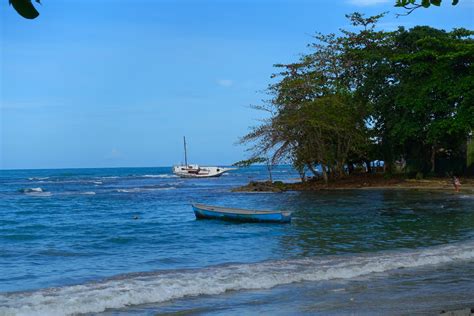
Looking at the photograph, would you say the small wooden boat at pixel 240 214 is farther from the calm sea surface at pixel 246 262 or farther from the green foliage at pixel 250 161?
the green foliage at pixel 250 161

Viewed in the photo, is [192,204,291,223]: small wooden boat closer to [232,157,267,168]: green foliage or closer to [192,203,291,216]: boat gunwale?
[192,203,291,216]: boat gunwale

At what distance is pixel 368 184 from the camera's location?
126ft

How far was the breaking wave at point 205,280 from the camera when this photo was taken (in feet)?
31.8

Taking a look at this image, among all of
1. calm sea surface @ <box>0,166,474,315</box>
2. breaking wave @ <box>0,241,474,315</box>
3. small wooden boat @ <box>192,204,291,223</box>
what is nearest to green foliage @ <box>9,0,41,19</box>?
calm sea surface @ <box>0,166,474,315</box>

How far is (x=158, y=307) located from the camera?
9.61 metres

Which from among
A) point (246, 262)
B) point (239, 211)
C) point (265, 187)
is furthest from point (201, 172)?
point (246, 262)

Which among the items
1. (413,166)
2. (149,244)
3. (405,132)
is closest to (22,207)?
(149,244)

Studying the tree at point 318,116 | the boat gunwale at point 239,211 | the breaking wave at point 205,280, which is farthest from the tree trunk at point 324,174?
the breaking wave at point 205,280

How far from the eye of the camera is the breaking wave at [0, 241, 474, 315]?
31.8ft

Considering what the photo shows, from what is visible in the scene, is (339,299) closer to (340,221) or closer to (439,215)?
(340,221)

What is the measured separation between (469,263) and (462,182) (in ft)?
81.4

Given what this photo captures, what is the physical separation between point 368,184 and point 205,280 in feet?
93.3

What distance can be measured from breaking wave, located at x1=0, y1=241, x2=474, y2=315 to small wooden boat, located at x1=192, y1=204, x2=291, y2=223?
7.38 metres

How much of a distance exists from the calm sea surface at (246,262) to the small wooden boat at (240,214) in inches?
14.1
